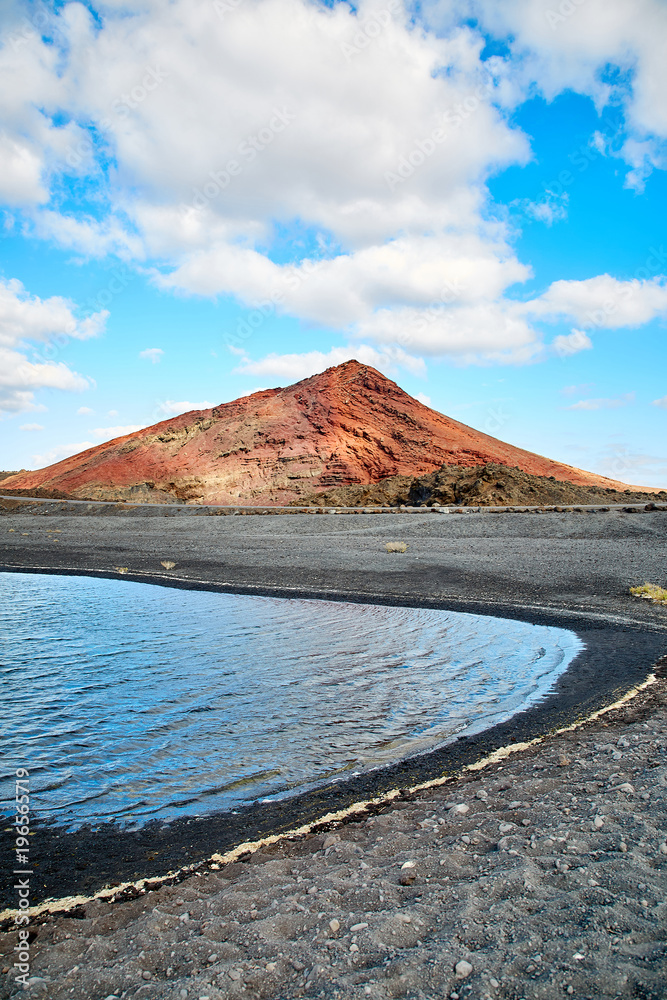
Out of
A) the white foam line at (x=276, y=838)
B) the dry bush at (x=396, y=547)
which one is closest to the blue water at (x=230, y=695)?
the white foam line at (x=276, y=838)

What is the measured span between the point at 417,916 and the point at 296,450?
5447 centimetres

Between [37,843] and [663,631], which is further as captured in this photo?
[663,631]

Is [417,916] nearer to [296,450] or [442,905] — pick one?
[442,905]

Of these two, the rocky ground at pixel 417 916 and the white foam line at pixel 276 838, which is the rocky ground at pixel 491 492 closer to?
the white foam line at pixel 276 838

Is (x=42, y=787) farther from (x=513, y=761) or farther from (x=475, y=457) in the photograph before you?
(x=475, y=457)

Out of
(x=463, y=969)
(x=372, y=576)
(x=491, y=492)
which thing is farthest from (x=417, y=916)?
(x=491, y=492)

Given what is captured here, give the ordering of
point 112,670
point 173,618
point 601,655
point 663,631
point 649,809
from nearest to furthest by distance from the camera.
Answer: point 649,809 < point 112,670 < point 601,655 < point 663,631 < point 173,618

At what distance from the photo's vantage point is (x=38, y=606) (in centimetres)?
1320

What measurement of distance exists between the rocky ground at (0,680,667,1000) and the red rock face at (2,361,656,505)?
156ft

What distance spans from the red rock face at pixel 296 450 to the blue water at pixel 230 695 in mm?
39910

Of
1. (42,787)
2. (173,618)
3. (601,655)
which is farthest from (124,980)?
(173,618)

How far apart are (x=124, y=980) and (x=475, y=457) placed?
56.4m

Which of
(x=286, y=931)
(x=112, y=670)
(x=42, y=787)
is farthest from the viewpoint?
(x=112, y=670)

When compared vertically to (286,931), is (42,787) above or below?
below
